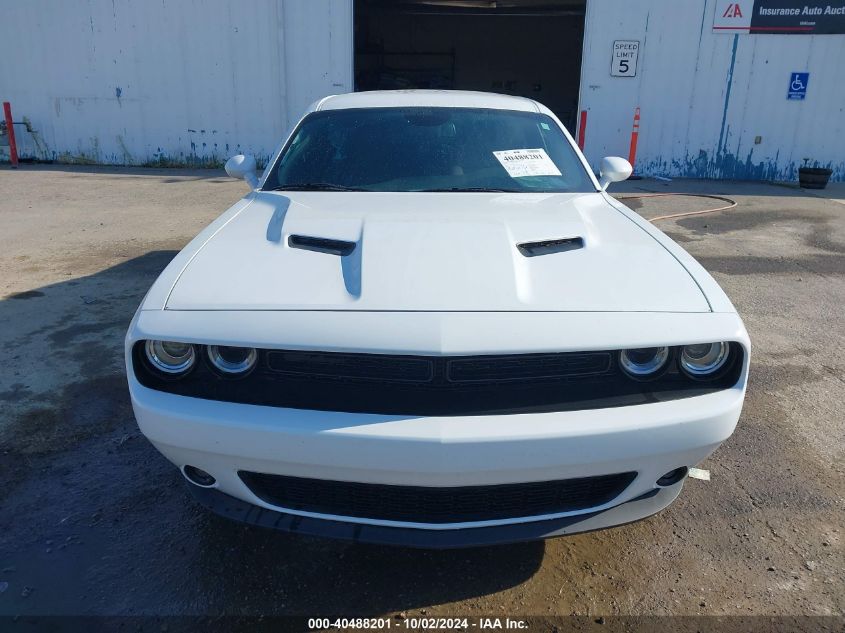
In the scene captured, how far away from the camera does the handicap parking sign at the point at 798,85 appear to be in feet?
38.0

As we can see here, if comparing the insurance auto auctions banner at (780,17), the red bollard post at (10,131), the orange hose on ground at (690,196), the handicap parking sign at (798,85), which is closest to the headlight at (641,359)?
the orange hose on ground at (690,196)

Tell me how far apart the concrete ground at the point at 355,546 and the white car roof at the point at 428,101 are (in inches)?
79.2

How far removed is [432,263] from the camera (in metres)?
2.08

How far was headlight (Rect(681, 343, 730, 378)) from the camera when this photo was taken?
1.96 meters

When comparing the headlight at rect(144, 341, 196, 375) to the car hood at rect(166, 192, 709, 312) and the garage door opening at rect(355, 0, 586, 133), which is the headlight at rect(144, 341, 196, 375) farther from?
the garage door opening at rect(355, 0, 586, 133)

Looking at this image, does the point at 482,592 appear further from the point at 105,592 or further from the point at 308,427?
the point at 105,592

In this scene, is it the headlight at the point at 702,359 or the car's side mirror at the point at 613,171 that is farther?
the car's side mirror at the point at 613,171

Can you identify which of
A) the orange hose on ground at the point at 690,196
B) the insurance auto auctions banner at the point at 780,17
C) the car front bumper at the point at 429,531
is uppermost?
the insurance auto auctions banner at the point at 780,17

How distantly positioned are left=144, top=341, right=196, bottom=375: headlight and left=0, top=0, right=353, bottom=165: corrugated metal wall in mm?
11102

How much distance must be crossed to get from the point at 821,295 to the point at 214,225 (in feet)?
16.2

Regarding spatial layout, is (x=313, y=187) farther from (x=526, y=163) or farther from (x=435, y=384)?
(x=435, y=384)

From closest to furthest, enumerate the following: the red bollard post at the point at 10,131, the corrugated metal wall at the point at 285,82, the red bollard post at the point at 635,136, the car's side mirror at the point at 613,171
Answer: the car's side mirror at the point at 613,171
the corrugated metal wall at the point at 285,82
the red bollard post at the point at 635,136
the red bollard post at the point at 10,131

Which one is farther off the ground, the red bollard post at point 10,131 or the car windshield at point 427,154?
the car windshield at point 427,154

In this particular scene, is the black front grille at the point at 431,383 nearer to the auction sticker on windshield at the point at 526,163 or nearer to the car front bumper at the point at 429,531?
the car front bumper at the point at 429,531
